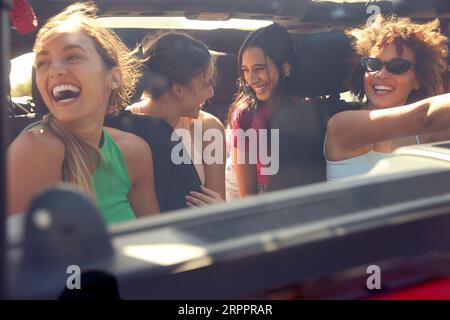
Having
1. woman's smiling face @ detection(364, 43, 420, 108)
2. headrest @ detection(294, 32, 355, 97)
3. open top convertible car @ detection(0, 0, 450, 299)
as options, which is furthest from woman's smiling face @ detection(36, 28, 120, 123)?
woman's smiling face @ detection(364, 43, 420, 108)

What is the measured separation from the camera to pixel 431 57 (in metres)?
1.92

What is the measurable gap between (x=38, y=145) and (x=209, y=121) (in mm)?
454

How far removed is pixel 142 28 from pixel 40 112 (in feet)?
1.31

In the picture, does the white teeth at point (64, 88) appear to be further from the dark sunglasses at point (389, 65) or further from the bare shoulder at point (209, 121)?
the dark sunglasses at point (389, 65)

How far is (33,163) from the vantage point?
53.5 inches

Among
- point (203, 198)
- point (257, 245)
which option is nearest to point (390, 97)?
point (203, 198)

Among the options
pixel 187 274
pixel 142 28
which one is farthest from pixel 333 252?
pixel 142 28

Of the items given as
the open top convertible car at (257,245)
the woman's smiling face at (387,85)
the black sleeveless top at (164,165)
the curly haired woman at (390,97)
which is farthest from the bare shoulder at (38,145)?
the woman's smiling face at (387,85)

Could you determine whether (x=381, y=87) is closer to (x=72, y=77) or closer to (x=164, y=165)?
(x=164, y=165)

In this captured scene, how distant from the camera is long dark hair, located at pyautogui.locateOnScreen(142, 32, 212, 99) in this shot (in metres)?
1.73

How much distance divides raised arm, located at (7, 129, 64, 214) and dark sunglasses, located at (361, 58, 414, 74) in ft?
2.77

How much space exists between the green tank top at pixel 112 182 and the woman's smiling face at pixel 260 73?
0.43 metres

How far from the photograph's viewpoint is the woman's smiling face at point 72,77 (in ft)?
4.94

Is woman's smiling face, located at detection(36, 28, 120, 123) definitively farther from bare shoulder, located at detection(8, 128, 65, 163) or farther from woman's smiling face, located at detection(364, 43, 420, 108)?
woman's smiling face, located at detection(364, 43, 420, 108)
